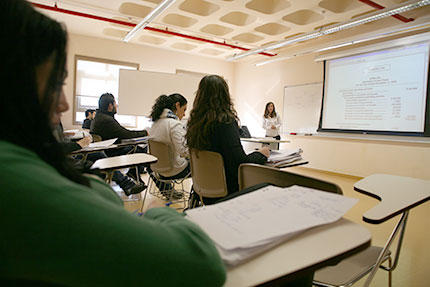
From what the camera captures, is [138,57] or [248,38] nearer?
[248,38]

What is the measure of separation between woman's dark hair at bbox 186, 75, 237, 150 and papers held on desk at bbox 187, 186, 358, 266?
46.4 inches

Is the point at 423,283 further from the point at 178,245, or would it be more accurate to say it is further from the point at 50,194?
the point at 50,194

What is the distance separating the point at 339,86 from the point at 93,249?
5894mm

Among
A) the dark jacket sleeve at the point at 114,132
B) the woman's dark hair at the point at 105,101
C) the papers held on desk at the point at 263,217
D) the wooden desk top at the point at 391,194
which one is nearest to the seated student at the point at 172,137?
the dark jacket sleeve at the point at 114,132

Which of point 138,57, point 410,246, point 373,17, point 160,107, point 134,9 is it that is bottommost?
point 410,246

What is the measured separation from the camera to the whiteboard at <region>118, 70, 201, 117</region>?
5915 mm

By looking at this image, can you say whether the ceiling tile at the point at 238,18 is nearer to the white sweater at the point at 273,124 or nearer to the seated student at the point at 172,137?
the white sweater at the point at 273,124

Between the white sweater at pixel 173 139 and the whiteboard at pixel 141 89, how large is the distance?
10.9 ft

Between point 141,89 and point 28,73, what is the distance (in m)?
5.87

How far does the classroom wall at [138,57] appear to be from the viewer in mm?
6047

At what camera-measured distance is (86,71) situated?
20.4 ft

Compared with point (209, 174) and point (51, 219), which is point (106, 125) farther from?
point (51, 219)

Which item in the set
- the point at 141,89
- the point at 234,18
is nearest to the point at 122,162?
the point at 234,18

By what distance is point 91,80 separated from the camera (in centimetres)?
630
